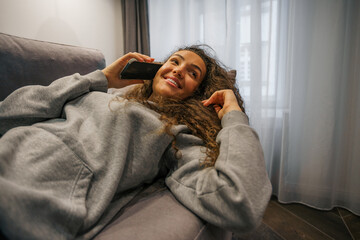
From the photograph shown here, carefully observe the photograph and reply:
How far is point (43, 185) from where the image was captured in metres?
0.46

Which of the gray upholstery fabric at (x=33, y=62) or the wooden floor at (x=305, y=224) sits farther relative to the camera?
the wooden floor at (x=305, y=224)

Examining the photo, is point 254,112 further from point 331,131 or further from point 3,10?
point 3,10

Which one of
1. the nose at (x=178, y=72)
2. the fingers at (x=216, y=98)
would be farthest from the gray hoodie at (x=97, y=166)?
the nose at (x=178, y=72)

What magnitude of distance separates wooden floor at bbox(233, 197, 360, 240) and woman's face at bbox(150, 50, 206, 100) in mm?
972

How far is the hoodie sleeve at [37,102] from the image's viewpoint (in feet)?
2.28

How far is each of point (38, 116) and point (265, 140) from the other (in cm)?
159

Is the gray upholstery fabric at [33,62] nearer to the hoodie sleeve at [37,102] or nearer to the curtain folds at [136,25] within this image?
the hoodie sleeve at [37,102]

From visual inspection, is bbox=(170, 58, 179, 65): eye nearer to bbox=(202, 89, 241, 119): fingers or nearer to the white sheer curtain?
bbox=(202, 89, 241, 119): fingers

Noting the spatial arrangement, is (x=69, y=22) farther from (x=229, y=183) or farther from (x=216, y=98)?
(x=229, y=183)

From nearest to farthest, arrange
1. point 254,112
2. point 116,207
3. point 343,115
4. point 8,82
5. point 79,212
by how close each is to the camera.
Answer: point 79,212
point 116,207
point 8,82
point 343,115
point 254,112

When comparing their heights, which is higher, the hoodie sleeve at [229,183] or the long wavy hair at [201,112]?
the long wavy hair at [201,112]

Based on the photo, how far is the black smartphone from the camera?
3.09 ft

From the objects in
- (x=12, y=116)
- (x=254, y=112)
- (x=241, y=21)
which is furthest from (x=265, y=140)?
(x=12, y=116)

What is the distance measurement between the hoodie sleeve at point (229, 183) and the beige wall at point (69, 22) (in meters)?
1.60
